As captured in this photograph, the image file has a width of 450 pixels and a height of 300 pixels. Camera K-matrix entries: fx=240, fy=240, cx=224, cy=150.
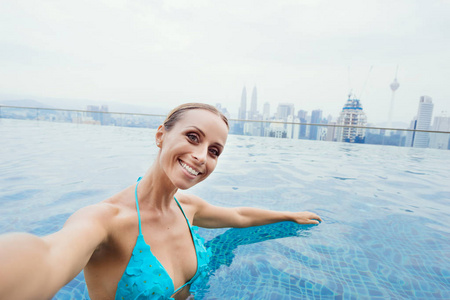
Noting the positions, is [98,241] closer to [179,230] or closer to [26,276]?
[26,276]

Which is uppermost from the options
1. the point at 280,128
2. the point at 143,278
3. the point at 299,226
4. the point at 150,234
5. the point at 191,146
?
the point at 280,128

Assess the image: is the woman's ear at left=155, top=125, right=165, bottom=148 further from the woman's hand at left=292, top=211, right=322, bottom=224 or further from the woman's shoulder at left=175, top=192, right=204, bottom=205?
the woman's hand at left=292, top=211, right=322, bottom=224

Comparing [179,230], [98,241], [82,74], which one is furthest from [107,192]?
[82,74]

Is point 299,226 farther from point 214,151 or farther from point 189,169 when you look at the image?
point 189,169

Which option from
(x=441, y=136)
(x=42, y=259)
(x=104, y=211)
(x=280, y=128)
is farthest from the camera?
(x=280, y=128)

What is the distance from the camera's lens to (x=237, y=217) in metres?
2.38

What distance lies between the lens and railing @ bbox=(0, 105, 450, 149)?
38.7 feet

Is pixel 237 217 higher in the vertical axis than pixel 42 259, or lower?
lower

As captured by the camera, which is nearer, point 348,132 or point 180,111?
point 180,111

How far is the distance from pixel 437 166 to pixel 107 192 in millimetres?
9113

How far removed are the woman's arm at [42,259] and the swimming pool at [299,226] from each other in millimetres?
1098

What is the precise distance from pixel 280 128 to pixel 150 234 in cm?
1327

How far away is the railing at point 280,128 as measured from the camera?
38.7 feet

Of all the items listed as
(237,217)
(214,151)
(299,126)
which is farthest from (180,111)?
(299,126)
